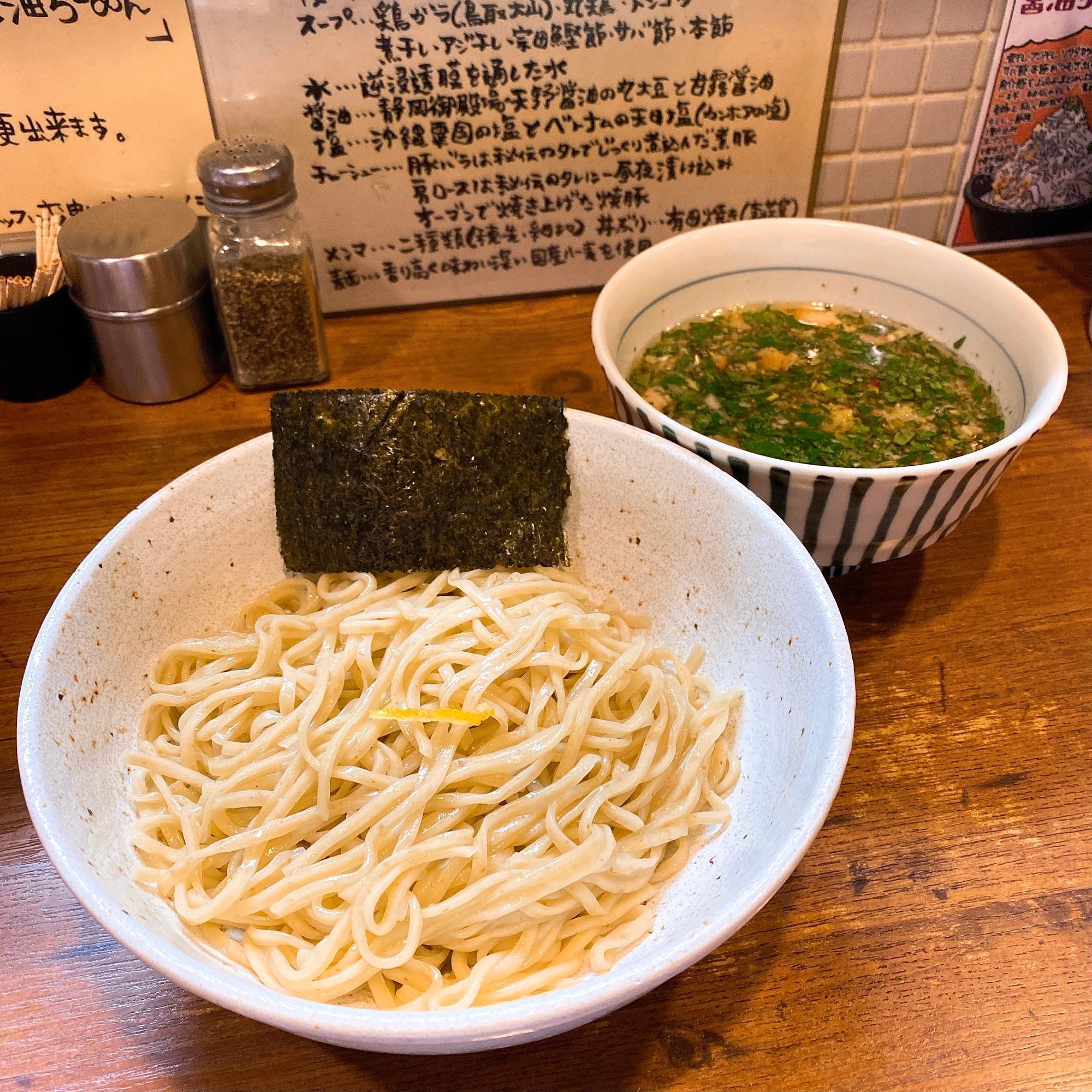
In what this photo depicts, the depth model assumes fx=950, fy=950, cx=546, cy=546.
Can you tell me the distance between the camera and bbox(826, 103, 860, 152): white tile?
7.91 ft

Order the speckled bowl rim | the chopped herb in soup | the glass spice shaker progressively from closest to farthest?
the speckled bowl rim, the chopped herb in soup, the glass spice shaker

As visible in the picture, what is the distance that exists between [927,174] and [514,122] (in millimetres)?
1142

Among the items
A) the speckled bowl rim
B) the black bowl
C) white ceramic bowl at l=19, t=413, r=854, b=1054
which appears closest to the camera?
white ceramic bowl at l=19, t=413, r=854, b=1054

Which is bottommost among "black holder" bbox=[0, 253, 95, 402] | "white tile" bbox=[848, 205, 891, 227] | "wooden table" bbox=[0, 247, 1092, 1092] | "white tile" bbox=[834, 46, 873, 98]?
"wooden table" bbox=[0, 247, 1092, 1092]

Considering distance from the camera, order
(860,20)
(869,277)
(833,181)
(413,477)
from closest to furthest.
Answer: (413,477), (869,277), (860,20), (833,181)

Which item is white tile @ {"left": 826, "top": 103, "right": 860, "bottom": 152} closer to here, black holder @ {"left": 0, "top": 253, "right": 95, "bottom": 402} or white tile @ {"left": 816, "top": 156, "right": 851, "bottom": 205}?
white tile @ {"left": 816, "top": 156, "right": 851, "bottom": 205}

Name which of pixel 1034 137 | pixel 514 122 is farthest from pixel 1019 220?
pixel 514 122

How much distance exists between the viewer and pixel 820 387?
2006 mm

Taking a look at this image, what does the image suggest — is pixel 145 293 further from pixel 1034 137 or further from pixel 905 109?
pixel 1034 137

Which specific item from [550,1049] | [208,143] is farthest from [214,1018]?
[208,143]

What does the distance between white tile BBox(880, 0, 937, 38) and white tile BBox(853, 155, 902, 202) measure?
0.31 m

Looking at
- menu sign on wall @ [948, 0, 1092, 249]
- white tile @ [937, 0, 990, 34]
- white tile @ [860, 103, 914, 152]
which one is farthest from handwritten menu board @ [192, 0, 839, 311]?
menu sign on wall @ [948, 0, 1092, 249]

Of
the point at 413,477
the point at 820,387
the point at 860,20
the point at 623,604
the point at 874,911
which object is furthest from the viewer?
the point at 860,20

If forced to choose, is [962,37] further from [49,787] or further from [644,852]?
[49,787]
